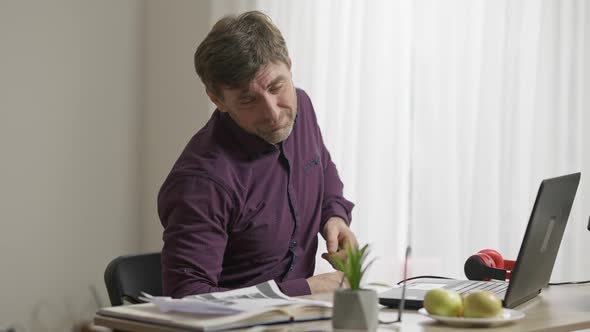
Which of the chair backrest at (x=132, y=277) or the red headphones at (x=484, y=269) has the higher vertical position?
the red headphones at (x=484, y=269)

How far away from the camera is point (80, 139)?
382cm

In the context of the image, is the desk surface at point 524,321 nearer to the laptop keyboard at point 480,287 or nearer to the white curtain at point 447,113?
the laptop keyboard at point 480,287

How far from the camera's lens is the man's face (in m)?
2.14

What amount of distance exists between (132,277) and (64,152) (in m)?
1.61

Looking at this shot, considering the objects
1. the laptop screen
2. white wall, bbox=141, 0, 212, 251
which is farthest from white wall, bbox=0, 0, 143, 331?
the laptop screen

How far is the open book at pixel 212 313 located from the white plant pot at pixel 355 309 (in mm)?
120

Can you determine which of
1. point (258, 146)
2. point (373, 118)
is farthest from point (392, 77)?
point (258, 146)

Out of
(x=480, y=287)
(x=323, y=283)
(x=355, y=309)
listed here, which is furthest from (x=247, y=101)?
(x=355, y=309)

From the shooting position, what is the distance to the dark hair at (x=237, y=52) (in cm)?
212

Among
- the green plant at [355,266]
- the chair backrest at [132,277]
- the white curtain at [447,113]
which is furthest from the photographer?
the white curtain at [447,113]

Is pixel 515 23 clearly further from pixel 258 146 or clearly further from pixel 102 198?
pixel 102 198

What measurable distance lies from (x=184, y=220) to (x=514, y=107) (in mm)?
1476

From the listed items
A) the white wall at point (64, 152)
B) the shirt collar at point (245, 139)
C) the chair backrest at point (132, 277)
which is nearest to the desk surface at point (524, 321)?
the shirt collar at point (245, 139)

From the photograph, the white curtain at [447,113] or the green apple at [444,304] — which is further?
the white curtain at [447,113]
